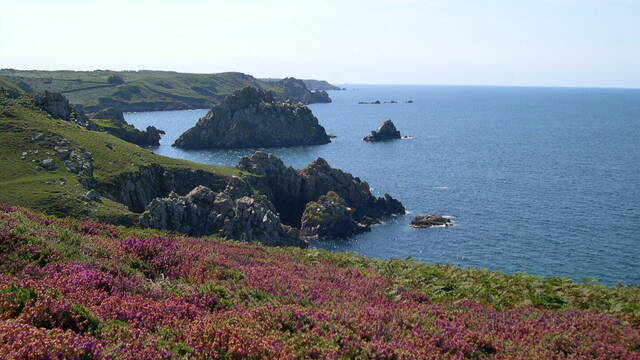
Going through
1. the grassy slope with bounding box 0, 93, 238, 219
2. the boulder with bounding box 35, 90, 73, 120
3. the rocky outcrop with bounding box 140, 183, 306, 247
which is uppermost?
the boulder with bounding box 35, 90, 73, 120

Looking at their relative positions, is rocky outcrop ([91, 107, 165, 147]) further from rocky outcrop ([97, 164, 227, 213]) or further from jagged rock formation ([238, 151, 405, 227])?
rocky outcrop ([97, 164, 227, 213])

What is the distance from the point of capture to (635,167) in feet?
465

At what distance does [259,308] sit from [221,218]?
5339 centimetres

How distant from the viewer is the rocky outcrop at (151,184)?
73.1 m

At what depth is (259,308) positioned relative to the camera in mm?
12969

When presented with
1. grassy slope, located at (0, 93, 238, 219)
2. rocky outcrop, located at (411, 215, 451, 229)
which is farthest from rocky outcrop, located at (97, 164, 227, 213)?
rocky outcrop, located at (411, 215, 451, 229)

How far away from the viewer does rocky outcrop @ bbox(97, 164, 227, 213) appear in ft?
240

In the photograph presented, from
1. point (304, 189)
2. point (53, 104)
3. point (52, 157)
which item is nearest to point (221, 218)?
point (52, 157)

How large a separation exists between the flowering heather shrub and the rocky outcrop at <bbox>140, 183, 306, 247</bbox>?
38191mm

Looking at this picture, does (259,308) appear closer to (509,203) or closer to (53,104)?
(509,203)

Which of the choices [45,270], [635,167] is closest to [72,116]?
[45,270]

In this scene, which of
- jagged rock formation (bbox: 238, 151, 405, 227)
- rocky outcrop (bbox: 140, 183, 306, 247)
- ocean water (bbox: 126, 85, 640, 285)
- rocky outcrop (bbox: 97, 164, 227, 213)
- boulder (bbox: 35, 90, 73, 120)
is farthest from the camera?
jagged rock formation (bbox: 238, 151, 405, 227)

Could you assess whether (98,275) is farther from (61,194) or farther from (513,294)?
(61,194)

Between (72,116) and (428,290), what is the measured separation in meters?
108
